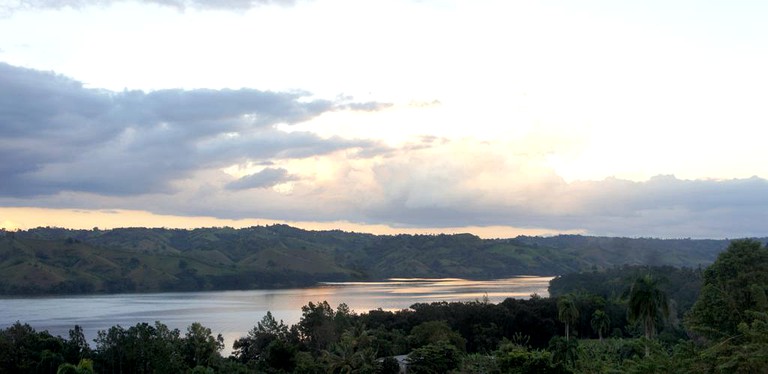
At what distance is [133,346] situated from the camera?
70312 millimetres

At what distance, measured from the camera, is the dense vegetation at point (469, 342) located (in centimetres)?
3234

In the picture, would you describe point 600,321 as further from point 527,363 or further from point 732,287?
point 527,363

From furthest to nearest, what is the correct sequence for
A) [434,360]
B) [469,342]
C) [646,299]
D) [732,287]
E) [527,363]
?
1. [469,342]
2. [434,360]
3. [646,299]
4. [732,287]
5. [527,363]

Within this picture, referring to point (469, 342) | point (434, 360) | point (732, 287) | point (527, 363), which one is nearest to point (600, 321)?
point (469, 342)

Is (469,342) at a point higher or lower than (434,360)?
lower

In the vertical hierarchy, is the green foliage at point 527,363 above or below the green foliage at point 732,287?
below

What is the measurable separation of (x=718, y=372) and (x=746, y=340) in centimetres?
161

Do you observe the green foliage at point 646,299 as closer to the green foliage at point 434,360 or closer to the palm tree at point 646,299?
the palm tree at point 646,299

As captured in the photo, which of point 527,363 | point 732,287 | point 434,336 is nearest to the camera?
point 527,363

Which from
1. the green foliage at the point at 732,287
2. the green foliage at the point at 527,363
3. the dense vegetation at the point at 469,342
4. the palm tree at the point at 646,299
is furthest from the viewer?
the palm tree at the point at 646,299

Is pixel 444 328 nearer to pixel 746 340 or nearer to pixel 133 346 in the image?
pixel 133 346

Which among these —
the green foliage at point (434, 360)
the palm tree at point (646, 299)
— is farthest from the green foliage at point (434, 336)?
the palm tree at point (646, 299)

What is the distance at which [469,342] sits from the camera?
3829 inches

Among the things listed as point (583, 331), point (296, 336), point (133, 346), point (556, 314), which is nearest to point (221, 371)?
point (133, 346)
